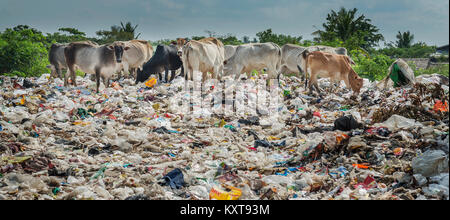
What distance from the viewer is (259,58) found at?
35.5 feet

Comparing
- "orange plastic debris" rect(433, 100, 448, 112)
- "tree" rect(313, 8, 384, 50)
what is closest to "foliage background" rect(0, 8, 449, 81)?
"tree" rect(313, 8, 384, 50)

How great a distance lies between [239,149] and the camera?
536 cm

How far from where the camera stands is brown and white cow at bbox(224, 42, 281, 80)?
1077 centimetres

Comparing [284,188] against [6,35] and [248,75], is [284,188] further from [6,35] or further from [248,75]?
[6,35]

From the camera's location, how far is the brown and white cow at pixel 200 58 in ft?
31.4

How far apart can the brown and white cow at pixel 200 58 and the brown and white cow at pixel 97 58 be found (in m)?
1.79

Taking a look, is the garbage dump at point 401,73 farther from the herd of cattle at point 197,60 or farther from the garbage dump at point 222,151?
the herd of cattle at point 197,60

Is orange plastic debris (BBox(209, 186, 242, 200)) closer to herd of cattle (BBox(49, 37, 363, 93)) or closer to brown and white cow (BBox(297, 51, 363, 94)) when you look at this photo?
herd of cattle (BBox(49, 37, 363, 93))

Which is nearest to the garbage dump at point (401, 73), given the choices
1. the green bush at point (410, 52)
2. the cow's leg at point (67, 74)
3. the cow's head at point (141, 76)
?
the cow's head at point (141, 76)

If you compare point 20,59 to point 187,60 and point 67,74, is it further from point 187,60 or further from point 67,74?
point 187,60

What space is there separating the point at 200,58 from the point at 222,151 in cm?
496

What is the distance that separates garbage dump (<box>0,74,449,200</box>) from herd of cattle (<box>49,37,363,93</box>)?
1.75m
